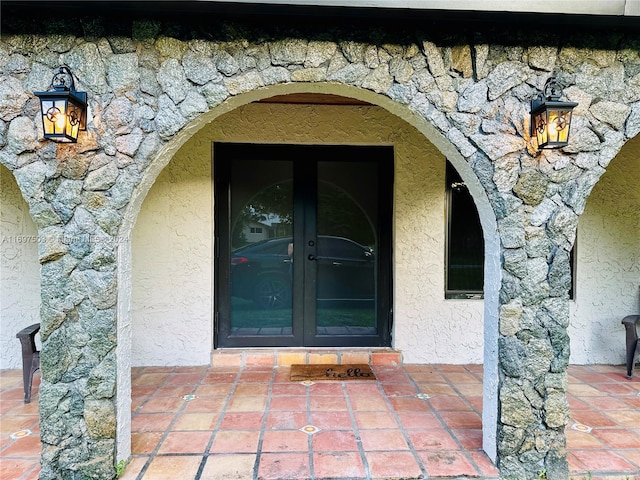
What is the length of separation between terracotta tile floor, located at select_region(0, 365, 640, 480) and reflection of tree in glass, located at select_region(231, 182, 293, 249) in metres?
1.55

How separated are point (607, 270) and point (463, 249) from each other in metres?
1.70

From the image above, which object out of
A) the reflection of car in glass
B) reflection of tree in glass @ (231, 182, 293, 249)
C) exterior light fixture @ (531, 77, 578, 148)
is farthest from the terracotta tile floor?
exterior light fixture @ (531, 77, 578, 148)

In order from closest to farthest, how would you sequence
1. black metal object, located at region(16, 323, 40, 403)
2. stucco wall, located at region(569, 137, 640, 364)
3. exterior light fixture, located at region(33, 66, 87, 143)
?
exterior light fixture, located at region(33, 66, 87, 143) < black metal object, located at region(16, 323, 40, 403) < stucco wall, located at region(569, 137, 640, 364)

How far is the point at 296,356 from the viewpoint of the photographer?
14.0 ft

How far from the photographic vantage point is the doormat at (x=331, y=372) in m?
3.91

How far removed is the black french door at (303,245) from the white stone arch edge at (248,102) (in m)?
1.80

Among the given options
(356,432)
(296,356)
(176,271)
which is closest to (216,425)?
(356,432)

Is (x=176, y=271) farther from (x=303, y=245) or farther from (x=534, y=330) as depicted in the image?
(x=534, y=330)

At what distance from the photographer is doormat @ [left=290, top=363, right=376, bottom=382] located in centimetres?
391

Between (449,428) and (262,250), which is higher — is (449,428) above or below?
below

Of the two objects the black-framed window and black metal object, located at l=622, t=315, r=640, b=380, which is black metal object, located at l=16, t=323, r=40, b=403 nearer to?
the black-framed window

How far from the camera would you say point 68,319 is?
7.83ft

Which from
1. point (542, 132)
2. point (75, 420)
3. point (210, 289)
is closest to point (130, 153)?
point (75, 420)

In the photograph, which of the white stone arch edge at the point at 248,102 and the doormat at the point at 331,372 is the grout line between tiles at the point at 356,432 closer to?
the doormat at the point at 331,372
